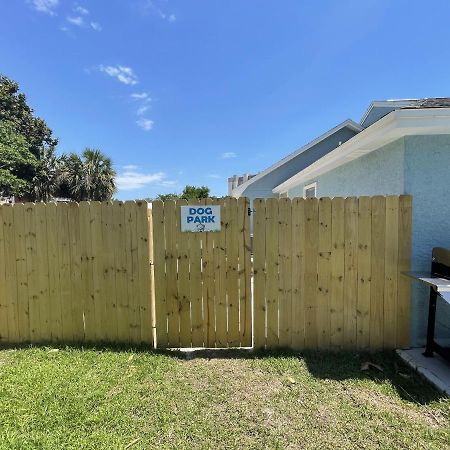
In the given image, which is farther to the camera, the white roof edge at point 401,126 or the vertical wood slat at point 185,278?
the vertical wood slat at point 185,278

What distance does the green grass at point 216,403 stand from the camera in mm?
2193

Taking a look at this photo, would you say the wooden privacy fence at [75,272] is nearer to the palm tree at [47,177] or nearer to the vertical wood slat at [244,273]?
the vertical wood slat at [244,273]

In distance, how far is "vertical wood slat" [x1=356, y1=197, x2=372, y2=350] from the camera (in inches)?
143

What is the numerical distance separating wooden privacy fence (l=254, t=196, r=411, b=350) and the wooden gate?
206 millimetres

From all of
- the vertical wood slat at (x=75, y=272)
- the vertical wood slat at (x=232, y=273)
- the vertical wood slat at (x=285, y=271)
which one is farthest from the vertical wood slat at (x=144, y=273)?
the vertical wood slat at (x=285, y=271)

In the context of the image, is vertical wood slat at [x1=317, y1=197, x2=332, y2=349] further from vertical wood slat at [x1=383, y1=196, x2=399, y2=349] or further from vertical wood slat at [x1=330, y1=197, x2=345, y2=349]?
vertical wood slat at [x1=383, y1=196, x2=399, y2=349]

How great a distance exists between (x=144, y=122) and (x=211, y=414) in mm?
21291

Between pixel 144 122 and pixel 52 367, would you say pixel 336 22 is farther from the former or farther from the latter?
pixel 144 122

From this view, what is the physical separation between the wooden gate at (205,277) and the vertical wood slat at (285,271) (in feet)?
1.36

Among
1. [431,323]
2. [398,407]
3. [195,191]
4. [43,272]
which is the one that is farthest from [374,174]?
[195,191]

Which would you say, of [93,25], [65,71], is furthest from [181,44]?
[65,71]

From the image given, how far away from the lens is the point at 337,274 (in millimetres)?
3672

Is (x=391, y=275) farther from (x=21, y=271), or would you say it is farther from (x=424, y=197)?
(x=21, y=271)

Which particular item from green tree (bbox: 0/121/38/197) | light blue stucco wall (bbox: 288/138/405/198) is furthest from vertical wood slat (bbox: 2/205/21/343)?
green tree (bbox: 0/121/38/197)
